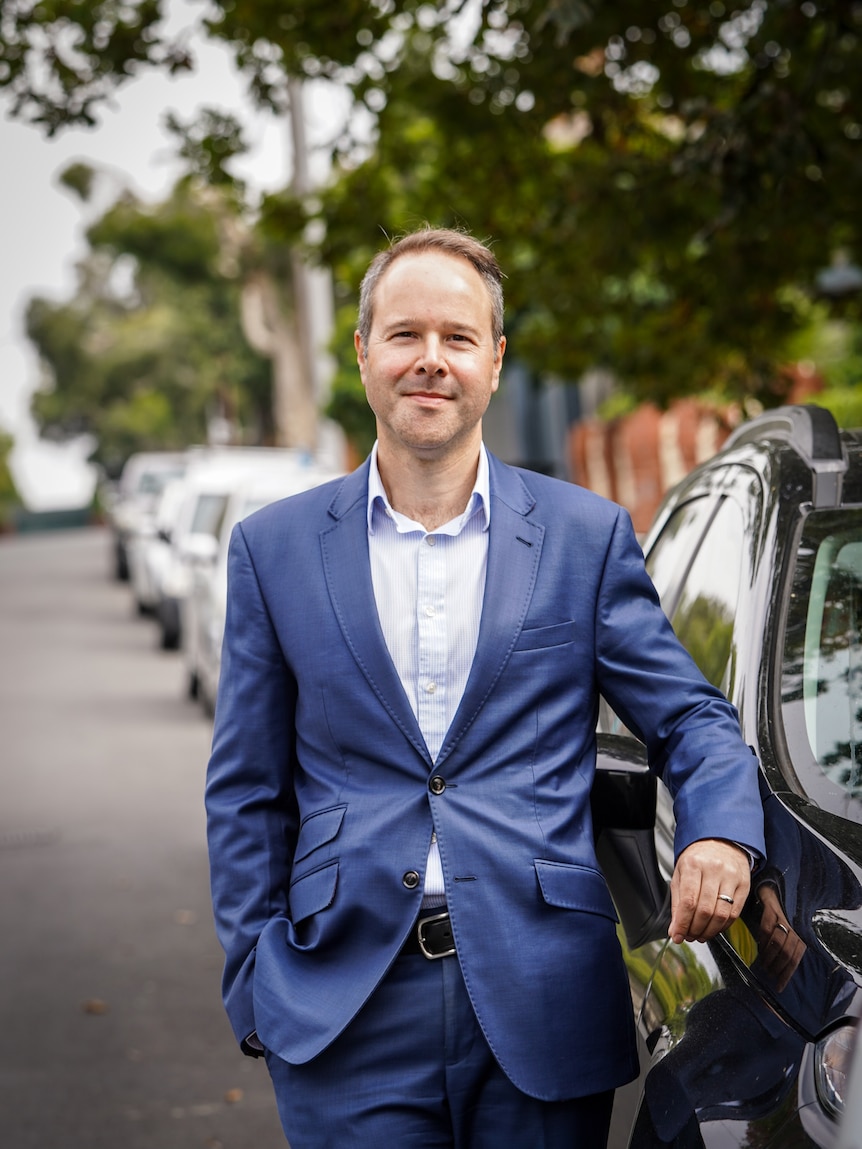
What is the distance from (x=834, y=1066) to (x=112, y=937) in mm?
5379

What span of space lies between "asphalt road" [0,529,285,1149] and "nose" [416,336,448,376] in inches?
113

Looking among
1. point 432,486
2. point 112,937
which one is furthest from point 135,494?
point 432,486

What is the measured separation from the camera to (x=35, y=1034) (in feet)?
18.9

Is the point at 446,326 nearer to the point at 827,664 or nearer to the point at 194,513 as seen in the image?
the point at 827,664

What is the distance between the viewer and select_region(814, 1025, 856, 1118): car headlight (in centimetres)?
201

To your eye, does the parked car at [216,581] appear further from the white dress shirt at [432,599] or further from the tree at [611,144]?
the white dress shirt at [432,599]

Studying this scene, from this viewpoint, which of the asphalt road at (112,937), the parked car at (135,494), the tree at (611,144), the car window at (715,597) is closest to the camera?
the car window at (715,597)

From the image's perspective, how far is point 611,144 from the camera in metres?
9.85

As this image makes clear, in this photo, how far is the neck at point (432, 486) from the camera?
9.02 feet

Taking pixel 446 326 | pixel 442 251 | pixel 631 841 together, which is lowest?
pixel 631 841

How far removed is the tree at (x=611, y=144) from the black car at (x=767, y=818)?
2961mm

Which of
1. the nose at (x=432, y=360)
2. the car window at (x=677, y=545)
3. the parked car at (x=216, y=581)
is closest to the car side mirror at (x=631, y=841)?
the car window at (x=677, y=545)

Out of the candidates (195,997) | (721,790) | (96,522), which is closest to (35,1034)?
(195,997)

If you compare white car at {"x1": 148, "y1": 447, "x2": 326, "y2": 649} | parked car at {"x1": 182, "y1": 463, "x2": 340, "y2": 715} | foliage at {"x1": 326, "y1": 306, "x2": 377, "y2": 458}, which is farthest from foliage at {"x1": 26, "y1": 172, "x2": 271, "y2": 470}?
parked car at {"x1": 182, "y1": 463, "x2": 340, "y2": 715}
